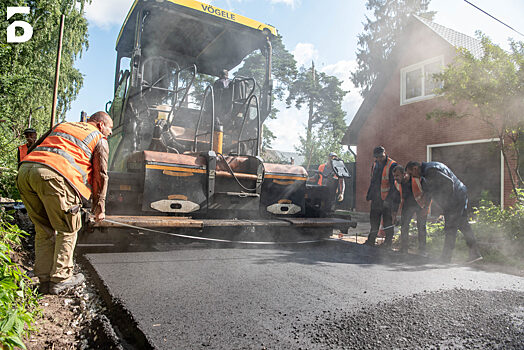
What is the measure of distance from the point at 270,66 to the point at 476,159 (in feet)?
22.2

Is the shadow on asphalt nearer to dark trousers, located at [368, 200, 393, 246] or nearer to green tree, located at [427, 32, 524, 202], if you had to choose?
dark trousers, located at [368, 200, 393, 246]

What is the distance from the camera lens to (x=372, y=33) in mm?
24641

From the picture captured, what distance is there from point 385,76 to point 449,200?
8809mm

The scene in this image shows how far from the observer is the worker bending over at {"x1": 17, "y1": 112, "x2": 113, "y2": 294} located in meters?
3.01

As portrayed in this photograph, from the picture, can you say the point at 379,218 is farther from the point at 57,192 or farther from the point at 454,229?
the point at 57,192

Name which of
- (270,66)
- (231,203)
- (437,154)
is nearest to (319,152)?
(437,154)

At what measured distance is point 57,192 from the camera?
9.90 ft

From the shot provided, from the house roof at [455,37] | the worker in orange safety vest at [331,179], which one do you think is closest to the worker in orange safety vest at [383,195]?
the worker in orange safety vest at [331,179]

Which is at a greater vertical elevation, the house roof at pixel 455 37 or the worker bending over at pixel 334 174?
the house roof at pixel 455 37

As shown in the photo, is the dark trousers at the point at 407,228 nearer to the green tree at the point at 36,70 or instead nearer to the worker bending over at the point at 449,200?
the worker bending over at the point at 449,200

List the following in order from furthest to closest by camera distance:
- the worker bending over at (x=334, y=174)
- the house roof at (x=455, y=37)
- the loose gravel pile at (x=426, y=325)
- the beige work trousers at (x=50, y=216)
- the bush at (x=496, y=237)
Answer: the house roof at (x=455, y=37)
the worker bending over at (x=334, y=174)
the bush at (x=496, y=237)
the beige work trousers at (x=50, y=216)
the loose gravel pile at (x=426, y=325)

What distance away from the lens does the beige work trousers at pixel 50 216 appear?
3.00m

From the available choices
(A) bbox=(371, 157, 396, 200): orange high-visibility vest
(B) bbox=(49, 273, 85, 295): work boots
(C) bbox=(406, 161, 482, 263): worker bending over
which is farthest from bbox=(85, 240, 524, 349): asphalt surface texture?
(A) bbox=(371, 157, 396, 200): orange high-visibility vest

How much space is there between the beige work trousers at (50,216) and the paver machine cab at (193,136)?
91cm
